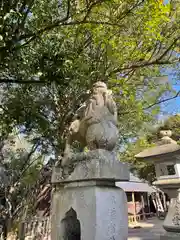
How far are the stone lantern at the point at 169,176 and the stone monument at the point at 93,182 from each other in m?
3.04

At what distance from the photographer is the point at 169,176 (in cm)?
609

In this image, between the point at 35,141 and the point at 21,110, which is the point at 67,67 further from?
the point at 35,141

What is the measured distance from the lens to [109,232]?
269 centimetres

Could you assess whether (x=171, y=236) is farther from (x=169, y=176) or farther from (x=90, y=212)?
(x=90, y=212)

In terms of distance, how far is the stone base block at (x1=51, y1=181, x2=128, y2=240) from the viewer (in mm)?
2682

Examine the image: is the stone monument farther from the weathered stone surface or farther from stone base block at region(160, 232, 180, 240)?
stone base block at region(160, 232, 180, 240)

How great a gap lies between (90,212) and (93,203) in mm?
106

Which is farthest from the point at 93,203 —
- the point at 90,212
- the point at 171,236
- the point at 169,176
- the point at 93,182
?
the point at 169,176

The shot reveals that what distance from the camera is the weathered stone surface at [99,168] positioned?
2838mm

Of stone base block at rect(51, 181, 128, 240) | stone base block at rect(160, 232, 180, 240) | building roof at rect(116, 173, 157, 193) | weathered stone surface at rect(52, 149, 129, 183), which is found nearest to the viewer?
stone base block at rect(51, 181, 128, 240)

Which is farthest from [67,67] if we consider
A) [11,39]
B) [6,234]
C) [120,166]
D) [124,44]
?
[6,234]

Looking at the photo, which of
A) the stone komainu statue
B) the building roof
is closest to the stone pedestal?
the stone komainu statue

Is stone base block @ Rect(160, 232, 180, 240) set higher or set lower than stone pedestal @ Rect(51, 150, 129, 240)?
lower

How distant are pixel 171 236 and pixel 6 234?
5.73 metres
